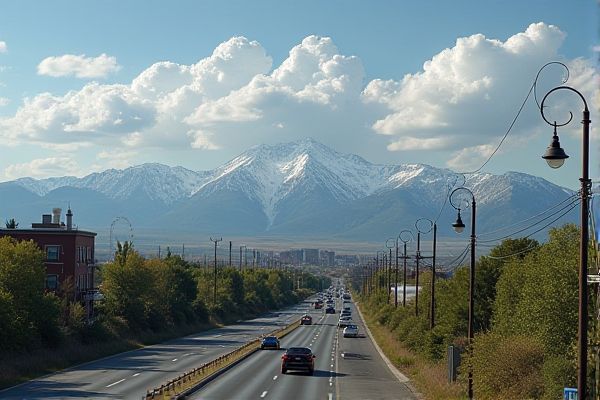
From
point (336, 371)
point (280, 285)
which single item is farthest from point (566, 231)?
point (280, 285)

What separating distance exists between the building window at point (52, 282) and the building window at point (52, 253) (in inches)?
67.6

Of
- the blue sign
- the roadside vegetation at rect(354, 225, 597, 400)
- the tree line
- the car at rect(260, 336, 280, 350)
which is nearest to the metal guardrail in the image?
the car at rect(260, 336, 280, 350)

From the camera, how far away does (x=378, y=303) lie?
130m

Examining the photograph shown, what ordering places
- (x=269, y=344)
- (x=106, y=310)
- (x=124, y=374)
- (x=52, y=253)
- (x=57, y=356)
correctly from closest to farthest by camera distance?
1. (x=124, y=374)
2. (x=57, y=356)
3. (x=269, y=344)
4. (x=52, y=253)
5. (x=106, y=310)

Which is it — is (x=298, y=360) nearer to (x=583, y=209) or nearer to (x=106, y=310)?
(x=583, y=209)

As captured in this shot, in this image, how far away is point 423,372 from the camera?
149 ft

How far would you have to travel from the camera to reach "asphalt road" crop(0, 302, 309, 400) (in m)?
37.9

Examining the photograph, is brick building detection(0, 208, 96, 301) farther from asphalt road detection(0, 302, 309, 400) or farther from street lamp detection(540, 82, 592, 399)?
street lamp detection(540, 82, 592, 399)

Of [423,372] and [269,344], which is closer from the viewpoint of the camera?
[423,372]

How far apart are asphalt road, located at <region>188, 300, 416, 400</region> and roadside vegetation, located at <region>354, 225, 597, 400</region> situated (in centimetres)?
209

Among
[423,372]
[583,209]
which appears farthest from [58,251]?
[583,209]

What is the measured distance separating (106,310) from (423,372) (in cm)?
4390

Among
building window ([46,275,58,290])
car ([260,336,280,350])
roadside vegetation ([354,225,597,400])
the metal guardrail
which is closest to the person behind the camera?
roadside vegetation ([354,225,597,400])

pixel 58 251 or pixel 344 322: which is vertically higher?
pixel 58 251
